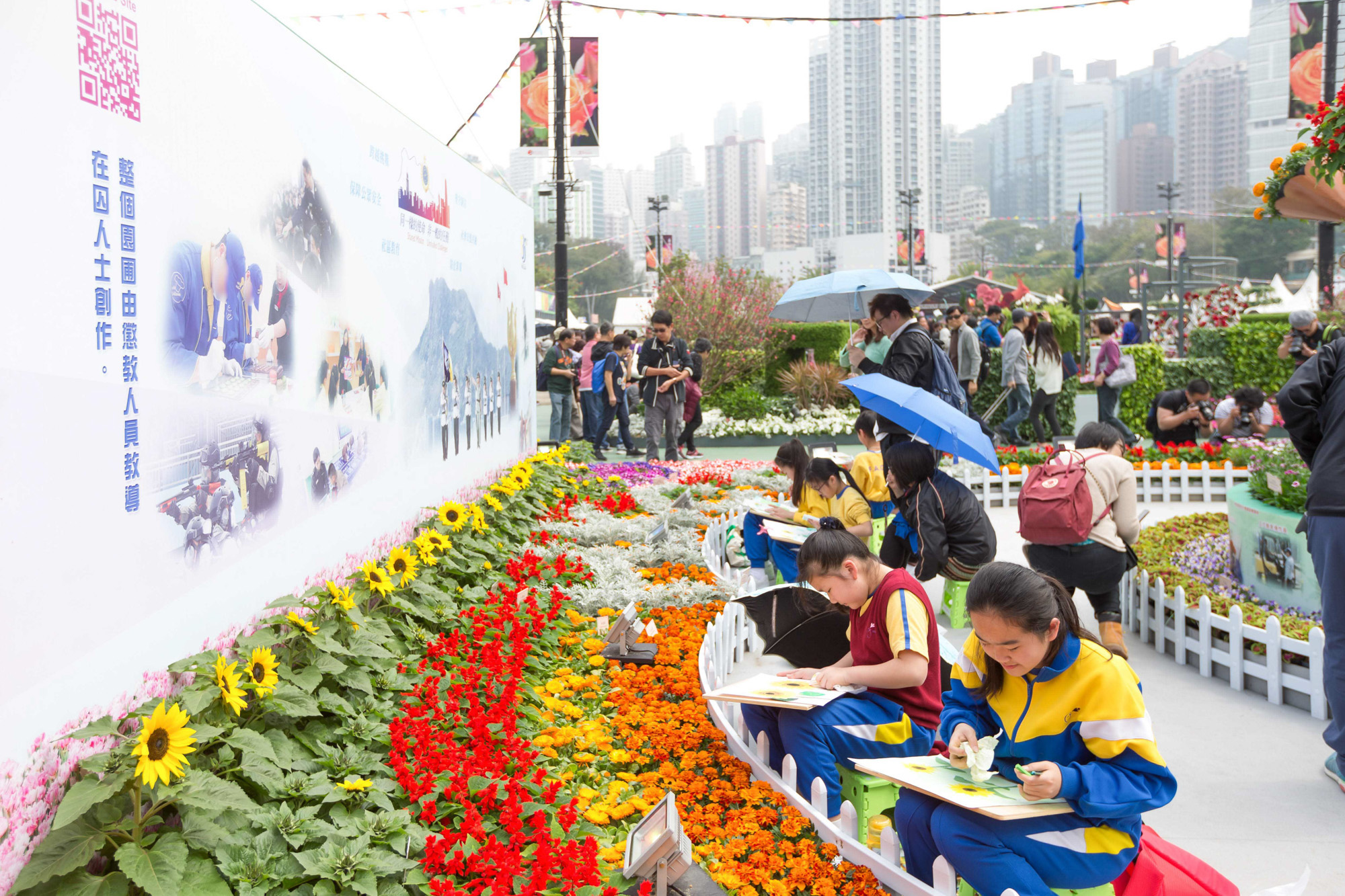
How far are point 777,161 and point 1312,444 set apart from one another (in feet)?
400

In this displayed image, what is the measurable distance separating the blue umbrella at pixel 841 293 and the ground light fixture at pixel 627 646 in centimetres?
380

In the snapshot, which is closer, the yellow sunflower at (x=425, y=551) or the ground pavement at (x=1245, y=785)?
the ground pavement at (x=1245, y=785)

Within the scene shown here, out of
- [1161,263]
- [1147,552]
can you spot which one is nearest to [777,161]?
[1161,263]

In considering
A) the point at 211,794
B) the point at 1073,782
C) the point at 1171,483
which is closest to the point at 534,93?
the point at 1171,483

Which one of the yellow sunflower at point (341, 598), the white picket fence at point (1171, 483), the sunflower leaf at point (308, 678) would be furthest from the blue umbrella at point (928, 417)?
the white picket fence at point (1171, 483)

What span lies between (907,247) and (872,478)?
37.3 m

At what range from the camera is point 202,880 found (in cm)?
255

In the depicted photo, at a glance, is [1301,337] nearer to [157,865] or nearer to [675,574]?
[675,574]

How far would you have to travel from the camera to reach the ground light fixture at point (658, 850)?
9.38 ft

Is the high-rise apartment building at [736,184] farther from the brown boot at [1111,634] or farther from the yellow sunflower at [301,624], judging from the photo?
the yellow sunflower at [301,624]

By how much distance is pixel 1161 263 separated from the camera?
6119cm

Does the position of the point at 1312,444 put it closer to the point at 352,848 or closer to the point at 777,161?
the point at 352,848

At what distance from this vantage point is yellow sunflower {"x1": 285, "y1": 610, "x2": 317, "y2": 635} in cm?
367

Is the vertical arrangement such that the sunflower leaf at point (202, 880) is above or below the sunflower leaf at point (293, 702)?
below
